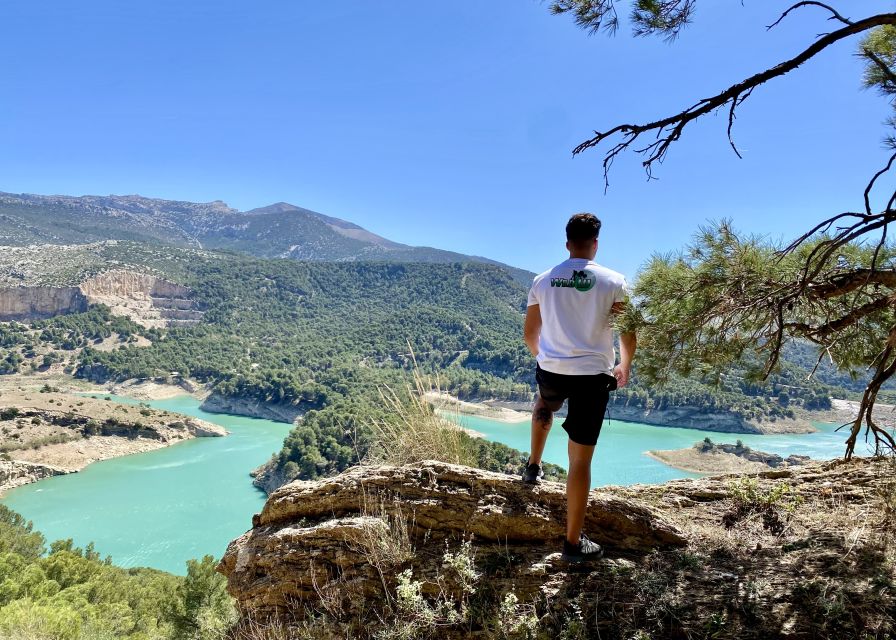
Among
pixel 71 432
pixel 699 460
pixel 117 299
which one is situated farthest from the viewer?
pixel 117 299

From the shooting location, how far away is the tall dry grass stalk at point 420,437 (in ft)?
10.5

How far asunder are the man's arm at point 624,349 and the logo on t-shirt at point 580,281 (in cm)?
15

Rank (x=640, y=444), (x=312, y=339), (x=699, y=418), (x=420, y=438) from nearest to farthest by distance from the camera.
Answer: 1. (x=420, y=438)
2. (x=640, y=444)
3. (x=699, y=418)
4. (x=312, y=339)

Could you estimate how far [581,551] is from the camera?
2.24 m

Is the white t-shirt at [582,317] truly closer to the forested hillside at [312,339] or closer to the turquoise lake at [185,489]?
the turquoise lake at [185,489]

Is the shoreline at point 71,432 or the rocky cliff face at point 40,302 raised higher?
the rocky cliff face at point 40,302

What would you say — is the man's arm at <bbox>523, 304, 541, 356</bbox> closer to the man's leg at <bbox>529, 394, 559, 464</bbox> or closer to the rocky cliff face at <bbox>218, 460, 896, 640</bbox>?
the man's leg at <bbox>529, 394, 559, 464</bbox>

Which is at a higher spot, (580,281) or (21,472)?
(580,281)

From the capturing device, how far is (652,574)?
81.6 inches

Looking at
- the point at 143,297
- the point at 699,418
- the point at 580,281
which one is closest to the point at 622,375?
the point at 580,281

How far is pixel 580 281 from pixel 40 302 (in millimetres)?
94875

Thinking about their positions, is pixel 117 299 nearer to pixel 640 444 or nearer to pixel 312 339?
pixel 312 339

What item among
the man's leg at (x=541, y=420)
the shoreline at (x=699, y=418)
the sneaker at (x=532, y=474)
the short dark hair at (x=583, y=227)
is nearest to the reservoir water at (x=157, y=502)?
the shoreline at (x=699, y=418)

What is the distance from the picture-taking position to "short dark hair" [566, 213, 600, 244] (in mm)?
2285
